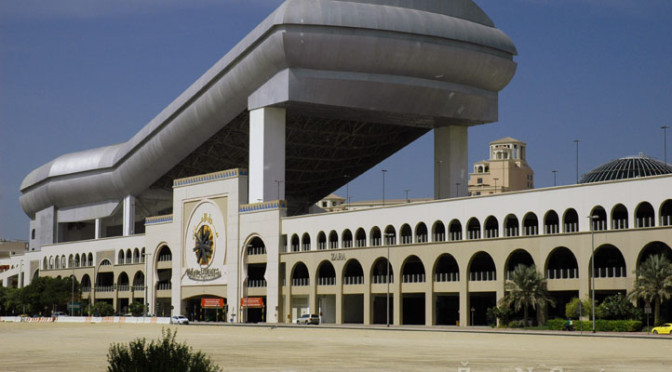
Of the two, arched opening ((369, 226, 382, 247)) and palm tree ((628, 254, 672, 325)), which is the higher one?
arched opening ((369, 226, 382, 247))

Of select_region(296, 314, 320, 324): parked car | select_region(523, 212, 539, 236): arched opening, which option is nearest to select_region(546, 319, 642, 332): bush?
select_region(523, 212, 539, 236): arched opening

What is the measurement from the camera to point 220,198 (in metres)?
98.5

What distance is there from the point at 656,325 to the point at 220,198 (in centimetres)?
4859

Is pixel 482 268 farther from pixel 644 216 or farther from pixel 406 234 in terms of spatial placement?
pixel 644 216

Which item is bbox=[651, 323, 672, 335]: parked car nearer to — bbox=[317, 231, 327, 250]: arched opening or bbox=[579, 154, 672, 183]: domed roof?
bbox=[579, 154, 672, 183]: domed roof

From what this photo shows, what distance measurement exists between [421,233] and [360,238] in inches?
298

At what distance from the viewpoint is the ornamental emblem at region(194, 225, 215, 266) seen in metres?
99.9

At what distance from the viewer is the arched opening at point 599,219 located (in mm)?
67812

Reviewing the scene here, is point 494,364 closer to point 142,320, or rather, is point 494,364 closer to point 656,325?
point 656,325

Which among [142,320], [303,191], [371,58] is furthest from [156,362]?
[303,191]

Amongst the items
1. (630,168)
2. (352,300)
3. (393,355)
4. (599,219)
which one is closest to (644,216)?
(599,219)

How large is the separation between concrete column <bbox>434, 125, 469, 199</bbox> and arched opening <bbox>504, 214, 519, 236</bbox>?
20924 mm

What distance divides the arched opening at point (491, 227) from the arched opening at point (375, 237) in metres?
11.7

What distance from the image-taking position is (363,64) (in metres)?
85.7
